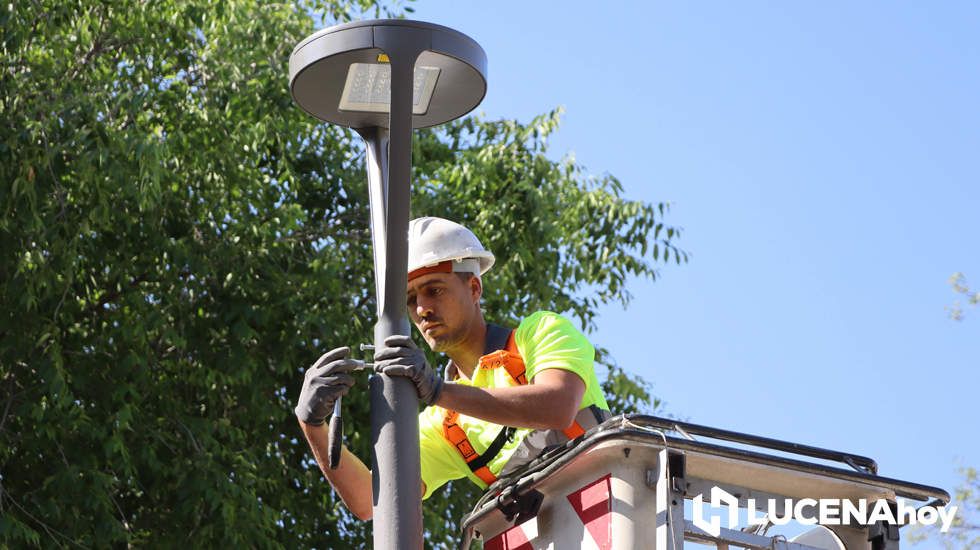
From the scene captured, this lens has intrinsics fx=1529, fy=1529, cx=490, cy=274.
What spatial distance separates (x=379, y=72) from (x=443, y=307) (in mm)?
885

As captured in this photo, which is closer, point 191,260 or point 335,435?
point 335,435

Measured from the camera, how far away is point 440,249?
4.38 metres

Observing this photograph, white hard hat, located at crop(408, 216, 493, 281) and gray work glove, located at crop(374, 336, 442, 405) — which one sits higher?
white hard hat, located at crop(408, 216, 493, 281)

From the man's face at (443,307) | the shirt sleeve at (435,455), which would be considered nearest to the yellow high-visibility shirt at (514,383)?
the shirt sleeve at (435,455)

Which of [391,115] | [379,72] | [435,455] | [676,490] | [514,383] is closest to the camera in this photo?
[676,490]

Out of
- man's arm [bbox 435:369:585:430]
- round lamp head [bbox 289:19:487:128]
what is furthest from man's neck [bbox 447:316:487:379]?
round lamp head [bbox 289:19:487:128]

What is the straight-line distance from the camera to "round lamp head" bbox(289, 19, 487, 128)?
145 inches

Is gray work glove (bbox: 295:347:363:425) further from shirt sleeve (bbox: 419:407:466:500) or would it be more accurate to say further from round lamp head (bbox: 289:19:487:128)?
shirt sleeve (bbox: 419:407:466:500)

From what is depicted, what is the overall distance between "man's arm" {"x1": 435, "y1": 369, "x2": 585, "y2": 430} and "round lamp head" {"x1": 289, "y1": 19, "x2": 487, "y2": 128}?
700mm

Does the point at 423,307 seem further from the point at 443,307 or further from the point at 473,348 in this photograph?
the point at 473,348

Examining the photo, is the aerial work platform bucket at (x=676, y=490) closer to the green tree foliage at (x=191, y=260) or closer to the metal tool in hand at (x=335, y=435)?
the metal tool in hand at (x=335, y=435)

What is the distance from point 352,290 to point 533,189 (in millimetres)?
1551

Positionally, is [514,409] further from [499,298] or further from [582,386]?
[499,298]

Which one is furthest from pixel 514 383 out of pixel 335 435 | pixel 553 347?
pixel 335 435
